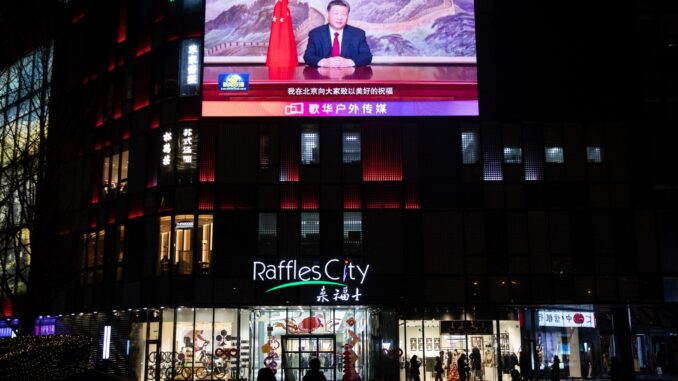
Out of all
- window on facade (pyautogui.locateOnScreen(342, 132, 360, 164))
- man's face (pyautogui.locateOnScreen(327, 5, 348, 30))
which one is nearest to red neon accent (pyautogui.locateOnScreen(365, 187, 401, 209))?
window on facade (pyautogui.locateOnScreen(342, 132, 360, 164))

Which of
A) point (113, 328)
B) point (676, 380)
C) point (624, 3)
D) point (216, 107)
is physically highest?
point (624, 3)

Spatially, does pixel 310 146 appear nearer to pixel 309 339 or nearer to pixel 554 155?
pixel 309 339

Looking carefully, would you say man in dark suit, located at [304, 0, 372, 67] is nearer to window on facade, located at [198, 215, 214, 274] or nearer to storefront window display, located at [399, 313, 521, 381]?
window on facade, located at [198, 215, 214, 274]

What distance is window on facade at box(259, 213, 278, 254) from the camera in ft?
112

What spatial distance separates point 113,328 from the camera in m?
36.6

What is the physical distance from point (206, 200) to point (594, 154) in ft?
60.4

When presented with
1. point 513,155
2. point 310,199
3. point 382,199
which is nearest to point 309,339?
point 310,199

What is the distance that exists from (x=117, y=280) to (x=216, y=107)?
9.81 meters

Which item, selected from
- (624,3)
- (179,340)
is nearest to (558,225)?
(624,3)

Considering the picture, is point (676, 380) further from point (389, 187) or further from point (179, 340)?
point (179, 340)

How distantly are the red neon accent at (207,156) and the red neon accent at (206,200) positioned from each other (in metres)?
0.52

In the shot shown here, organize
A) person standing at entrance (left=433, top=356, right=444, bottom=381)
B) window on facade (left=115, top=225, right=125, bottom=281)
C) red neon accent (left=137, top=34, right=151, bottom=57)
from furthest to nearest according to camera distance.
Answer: red neon accent (left=137, top=34, right=151, bottom=57), window on facade (left=115, top=225, right=125, bottom=281), person standing at entrance (left=433, top=356, right=444, bottom=381)

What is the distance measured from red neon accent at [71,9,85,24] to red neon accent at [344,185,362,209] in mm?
20379

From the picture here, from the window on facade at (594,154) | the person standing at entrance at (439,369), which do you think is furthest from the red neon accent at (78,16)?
the window on facade at (594,154)
